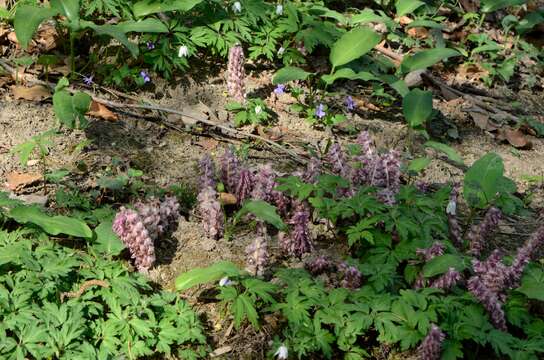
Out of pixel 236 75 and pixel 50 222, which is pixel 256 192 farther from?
pixel 236 75

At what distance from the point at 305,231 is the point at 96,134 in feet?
5.10

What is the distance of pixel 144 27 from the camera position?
4062mm

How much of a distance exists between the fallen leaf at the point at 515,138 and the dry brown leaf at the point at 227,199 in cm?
229

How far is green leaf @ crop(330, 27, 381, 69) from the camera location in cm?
437

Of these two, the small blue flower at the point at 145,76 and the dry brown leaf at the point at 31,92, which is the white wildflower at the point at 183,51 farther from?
the dry brown leaf at the point at 31,92

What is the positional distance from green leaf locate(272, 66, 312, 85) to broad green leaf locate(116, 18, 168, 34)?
0.80 m

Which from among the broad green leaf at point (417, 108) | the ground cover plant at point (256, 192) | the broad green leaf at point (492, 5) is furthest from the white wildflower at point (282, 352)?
the broad green leaf at point (492, 5)

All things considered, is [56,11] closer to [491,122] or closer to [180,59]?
[180,59]

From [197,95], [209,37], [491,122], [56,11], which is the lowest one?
[491,122]

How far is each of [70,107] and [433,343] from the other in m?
2.36

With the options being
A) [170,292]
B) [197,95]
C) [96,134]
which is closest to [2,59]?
[96,134]

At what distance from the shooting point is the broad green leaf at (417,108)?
4.00m

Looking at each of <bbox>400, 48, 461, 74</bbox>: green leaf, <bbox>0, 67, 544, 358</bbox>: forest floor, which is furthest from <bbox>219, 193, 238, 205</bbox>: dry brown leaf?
<bbox>400, 48, 461, 74</bbox>: green leaf

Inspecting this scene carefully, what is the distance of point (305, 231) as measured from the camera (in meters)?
3.09
